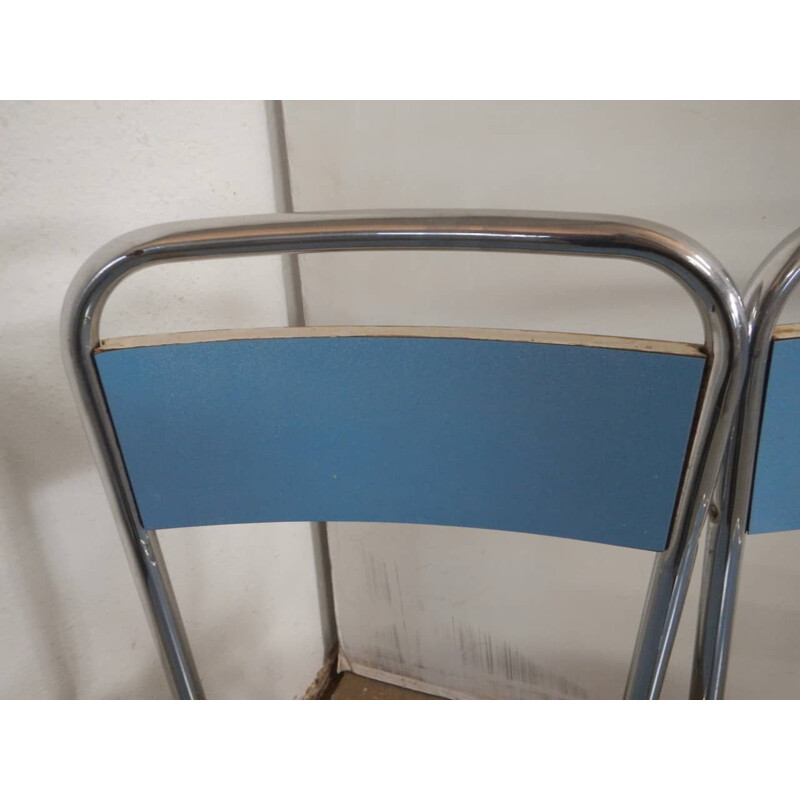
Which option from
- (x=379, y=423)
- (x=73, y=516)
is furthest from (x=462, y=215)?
(x=73, y=516)

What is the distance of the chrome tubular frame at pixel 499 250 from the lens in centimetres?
35

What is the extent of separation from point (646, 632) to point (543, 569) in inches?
14.8

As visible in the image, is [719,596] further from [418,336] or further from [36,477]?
[36,477]

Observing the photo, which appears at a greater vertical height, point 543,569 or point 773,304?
point 773,304

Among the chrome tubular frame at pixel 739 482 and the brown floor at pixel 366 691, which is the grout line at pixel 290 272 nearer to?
the brown floor at pixel 366 691

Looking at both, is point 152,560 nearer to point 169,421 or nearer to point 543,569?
point 169,421

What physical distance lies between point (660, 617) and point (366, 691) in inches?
29.7

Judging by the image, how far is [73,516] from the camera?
23.6 inches

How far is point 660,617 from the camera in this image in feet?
1.56

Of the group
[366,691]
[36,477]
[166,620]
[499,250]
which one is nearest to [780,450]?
[499,250]

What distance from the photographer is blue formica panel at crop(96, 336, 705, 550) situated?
0.41 meters

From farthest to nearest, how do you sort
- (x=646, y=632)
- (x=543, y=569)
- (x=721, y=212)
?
(x=543, y=569) < (x=721, y=212) < (x=646, y=632)

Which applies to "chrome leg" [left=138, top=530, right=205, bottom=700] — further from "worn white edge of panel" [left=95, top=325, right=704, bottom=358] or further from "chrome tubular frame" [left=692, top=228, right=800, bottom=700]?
"chrome tubular frame" [left=692, top=228, right=800, bottom=700]

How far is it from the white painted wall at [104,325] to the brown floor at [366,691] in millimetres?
321
